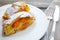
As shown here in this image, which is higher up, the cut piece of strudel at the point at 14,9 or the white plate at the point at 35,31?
the cut piece of strudel at the point at 14,9

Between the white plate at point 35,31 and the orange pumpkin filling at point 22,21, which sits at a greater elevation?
the orange pumpkin filling at point 22,21

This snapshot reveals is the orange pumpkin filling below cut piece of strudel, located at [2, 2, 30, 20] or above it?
below

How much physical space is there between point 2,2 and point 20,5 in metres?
0.24

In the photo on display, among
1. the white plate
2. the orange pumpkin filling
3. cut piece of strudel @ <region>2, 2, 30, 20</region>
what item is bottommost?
the white plate

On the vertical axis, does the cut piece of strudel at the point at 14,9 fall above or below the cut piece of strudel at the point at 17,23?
above

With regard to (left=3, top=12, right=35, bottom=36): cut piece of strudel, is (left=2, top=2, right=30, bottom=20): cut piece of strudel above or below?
above

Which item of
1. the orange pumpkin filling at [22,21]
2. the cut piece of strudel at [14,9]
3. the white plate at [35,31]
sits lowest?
the white plate at [35,31]

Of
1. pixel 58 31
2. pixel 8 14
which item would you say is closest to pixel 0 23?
pixel 8 14

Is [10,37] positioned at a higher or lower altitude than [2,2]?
lower

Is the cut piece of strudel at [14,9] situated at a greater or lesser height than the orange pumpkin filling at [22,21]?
greater

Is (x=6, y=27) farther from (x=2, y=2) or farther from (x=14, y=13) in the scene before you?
(x=2, y=2)

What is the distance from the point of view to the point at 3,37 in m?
0.46

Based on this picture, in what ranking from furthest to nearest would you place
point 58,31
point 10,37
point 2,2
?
point 2,2 → point 58,31 → point 10,37

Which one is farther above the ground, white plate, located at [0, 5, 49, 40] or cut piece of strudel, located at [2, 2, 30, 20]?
cut piece of strudel, located at [2, 2, 30, 20]
